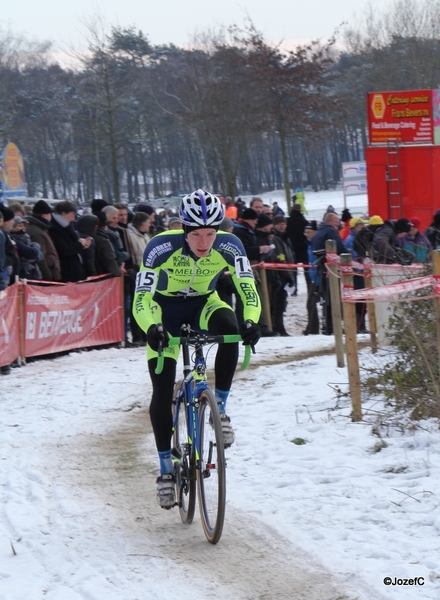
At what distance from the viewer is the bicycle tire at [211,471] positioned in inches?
187

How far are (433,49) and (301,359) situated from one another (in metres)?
41.9

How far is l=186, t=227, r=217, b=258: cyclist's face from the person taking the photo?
17.0ft

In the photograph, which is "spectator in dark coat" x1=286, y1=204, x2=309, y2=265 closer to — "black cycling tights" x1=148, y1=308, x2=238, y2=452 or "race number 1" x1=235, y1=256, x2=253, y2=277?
"race number 1" x1=235, y1=256, x2=253, y2=277

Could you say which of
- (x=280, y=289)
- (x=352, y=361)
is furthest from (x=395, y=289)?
(x=280, y=289)

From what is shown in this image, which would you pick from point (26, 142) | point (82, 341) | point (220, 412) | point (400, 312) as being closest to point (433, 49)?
point (26, 142)

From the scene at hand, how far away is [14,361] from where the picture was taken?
36.7 feet

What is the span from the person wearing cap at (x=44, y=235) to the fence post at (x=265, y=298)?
11.0 ft

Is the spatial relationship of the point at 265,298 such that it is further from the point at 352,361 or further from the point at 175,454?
the point at 175,454

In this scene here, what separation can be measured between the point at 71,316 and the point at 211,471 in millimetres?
7399

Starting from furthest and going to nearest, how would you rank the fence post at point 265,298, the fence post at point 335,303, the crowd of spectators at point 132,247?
A: 1. the fence post at point 265,298
2. the crowd of spectators at point 132,247
3. the fence post at point 335,303

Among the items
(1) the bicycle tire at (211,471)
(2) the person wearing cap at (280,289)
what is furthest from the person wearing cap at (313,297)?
(1) the bicycle tire at (211,471)

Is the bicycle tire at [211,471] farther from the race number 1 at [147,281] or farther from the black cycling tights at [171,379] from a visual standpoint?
the race number 1 at [147,281]

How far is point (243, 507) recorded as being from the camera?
5.66 m

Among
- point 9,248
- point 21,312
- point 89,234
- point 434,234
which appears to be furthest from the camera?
point 434,234
